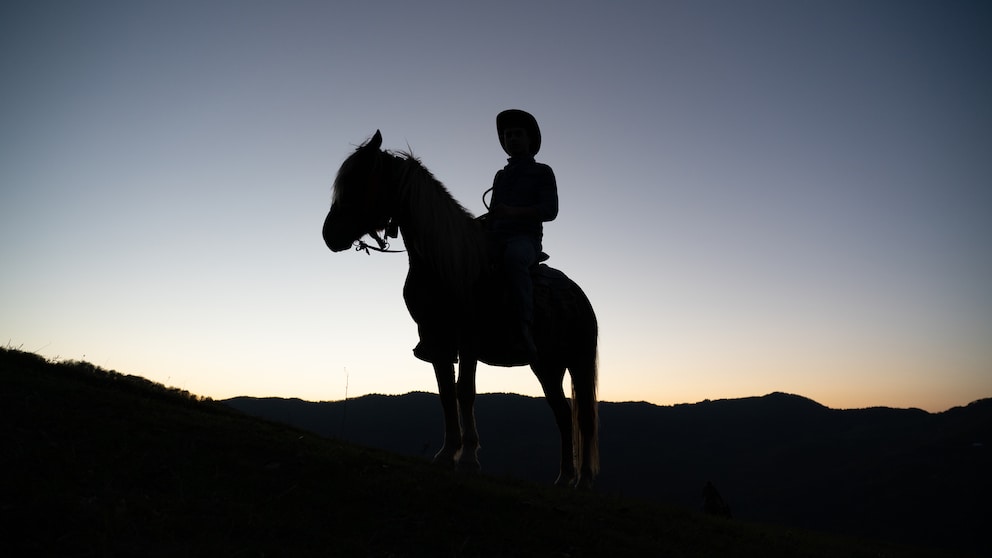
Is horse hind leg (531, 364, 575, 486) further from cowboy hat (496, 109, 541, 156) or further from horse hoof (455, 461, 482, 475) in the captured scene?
cowboy hat (496, 109, 541, 156)

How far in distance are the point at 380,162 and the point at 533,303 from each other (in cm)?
266

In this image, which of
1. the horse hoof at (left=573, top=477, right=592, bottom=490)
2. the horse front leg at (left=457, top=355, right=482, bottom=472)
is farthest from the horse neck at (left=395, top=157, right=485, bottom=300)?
the horse hoof at (left=573, top=477, right=592, bottom=490)

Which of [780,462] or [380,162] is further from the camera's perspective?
[780,462]

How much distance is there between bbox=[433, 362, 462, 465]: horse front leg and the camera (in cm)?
730

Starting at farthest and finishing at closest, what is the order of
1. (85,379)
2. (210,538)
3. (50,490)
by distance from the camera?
(85,379) → (50,490) → (210,538)

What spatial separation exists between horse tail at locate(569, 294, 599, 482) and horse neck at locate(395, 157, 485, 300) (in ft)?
8.70

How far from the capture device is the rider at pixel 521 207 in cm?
785

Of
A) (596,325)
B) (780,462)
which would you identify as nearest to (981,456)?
(780,462)

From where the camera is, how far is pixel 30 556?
13.1 feet

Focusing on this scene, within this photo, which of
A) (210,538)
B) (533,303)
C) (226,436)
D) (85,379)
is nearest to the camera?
(210,538)

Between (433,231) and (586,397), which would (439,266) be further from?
(586,397)

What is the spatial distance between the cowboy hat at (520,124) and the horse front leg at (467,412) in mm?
3356

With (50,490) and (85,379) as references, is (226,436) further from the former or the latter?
(85,379)

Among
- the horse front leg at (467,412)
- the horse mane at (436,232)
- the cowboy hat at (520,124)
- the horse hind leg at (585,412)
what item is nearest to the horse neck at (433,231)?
the horse mane at (436,232)
